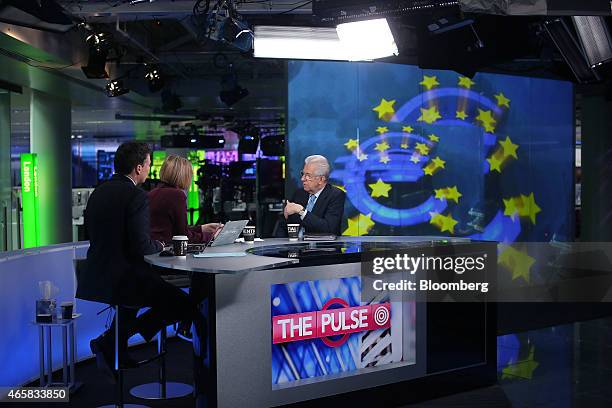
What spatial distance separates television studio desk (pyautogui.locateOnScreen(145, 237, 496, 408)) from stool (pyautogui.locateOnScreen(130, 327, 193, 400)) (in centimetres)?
68

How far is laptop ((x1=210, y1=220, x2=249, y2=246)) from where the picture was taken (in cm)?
362

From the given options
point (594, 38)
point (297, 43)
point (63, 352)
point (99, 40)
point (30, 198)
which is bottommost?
point (63, 352)

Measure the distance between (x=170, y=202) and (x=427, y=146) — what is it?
12.2 ft

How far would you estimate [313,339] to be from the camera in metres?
3.51

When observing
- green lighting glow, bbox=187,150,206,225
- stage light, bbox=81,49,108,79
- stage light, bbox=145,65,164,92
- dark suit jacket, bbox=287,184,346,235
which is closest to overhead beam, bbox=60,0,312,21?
stage light, bbox=81,49,108,79

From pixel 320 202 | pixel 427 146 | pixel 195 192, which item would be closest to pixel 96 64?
pixel 427 146

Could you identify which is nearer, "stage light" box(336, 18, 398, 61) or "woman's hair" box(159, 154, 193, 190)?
"woman's hair" box(159, 154, 193, 190)

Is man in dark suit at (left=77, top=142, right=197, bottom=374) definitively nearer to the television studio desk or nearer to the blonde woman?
the television studio desk

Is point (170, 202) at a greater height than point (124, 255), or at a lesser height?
greater

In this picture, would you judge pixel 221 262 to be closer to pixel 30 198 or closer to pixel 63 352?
pixel 63 352

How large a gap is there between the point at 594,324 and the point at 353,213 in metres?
2.54

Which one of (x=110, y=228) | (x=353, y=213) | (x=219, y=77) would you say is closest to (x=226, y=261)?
(x=110, y=228)

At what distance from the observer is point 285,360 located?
3402mm

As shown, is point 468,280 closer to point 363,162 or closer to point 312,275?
point 312,275
